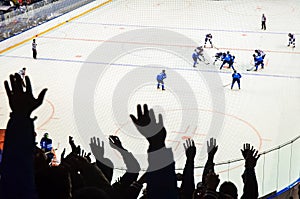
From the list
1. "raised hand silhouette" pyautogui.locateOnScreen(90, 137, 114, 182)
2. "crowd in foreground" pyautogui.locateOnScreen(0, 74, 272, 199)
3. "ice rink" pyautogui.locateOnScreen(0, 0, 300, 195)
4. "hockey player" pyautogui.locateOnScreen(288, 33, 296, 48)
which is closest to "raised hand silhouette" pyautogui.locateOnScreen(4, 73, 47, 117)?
"crowd in foreground" pyautogui.locateOnScreen(0, 74, 272, 199)

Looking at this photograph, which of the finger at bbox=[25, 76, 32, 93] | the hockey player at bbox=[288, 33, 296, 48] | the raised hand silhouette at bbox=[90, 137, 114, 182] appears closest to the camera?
the finger at bbox=[25, 76, 32, 93]

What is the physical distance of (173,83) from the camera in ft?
33.3

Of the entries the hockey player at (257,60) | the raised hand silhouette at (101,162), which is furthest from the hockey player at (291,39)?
the raised hand silhouette at (101,162)

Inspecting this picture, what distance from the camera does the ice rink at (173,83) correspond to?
24.2 ft

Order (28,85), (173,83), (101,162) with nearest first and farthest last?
(28,85)
(101,162)
(173,83)

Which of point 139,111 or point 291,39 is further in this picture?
point 291,39

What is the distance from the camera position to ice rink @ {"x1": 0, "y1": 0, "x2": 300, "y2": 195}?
7.36 m

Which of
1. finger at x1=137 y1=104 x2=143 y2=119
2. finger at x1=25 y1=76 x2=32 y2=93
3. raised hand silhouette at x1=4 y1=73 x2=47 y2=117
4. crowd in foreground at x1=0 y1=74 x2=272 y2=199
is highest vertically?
finger at x1=25 y1=76 x2=32 y2=93

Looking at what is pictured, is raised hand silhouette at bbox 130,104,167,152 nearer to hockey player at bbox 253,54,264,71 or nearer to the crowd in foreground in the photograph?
the crowd in foreground

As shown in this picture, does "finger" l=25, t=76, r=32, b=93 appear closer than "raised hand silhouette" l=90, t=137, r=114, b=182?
Yes

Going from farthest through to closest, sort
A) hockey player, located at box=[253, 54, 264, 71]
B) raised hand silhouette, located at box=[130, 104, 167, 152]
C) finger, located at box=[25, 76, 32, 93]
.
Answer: hockey player, located at box=[253, 54, 264, 71] → raised hand silhouette, located at box=[130, 104, 167, 152] → finger, located at box=[25, 76, 32, 93]

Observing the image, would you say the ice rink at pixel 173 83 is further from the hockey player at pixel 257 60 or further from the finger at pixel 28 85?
the finger at pixel 28 85

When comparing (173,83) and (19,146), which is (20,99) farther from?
(173,83)

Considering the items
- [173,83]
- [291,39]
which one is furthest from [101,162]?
[291,39]
